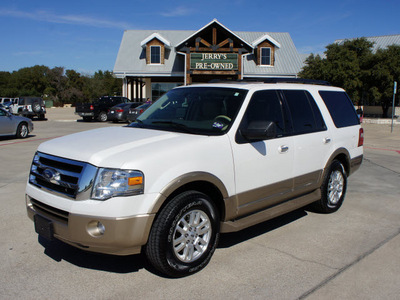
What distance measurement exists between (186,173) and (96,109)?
23.7 m

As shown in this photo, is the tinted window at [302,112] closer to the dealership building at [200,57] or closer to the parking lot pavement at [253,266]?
the parking lot pavement at [253,266]

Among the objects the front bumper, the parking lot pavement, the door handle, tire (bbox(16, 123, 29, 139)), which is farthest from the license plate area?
tire (bbox(16, 123, 29, 139))

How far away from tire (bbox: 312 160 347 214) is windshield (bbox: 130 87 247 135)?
2019mm

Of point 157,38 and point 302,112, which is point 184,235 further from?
point 157,38

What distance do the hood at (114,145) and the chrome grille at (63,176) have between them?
0.06m

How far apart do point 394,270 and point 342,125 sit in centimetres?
254

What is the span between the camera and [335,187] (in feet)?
19.1

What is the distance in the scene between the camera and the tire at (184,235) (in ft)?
11.3

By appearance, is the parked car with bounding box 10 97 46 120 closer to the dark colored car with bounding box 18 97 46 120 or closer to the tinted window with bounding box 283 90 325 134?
the dark colored car with bounding box 18 97 46 120

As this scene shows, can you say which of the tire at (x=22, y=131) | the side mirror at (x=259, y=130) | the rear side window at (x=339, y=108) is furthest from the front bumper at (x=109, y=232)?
the tire at (x=22, y=131)

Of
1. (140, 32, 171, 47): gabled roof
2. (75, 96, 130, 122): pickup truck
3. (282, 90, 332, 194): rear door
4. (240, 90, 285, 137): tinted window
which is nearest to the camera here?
(240, 90, 285, 137): tinted window

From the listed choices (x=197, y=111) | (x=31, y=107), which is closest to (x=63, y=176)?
(x=197, y=111)

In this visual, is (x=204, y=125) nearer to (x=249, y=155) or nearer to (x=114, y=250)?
(x=249, y=155)

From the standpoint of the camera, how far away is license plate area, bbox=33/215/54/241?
349 cm
